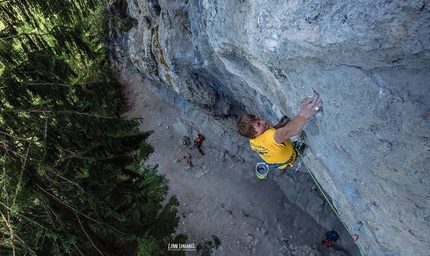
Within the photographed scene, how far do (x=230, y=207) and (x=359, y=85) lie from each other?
743 centimetres

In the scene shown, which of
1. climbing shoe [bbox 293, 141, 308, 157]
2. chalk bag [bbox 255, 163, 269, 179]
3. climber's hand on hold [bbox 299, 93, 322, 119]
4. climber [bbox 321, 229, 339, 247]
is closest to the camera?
climber's hand on hold [bbox 299, 93, 322, 119]

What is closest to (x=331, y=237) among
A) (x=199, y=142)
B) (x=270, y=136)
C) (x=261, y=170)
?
(x=261, y=170)

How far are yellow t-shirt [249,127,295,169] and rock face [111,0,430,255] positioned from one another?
52cm

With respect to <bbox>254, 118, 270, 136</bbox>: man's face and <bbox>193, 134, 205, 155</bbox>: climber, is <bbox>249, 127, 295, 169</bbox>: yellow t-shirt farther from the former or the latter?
<bbox>193, 134, 205, 155</bbox>: climber

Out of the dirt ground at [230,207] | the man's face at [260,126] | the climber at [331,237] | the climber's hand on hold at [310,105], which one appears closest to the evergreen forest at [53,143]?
the man's face at [260,126]

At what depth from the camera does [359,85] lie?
9.78ft

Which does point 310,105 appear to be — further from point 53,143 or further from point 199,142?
point 199,142

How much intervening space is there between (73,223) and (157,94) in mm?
9543

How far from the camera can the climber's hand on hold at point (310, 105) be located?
3.57 metres

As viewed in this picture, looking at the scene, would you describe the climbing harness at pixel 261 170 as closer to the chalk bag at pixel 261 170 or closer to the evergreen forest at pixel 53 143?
the chalk bag at pixel 261 170

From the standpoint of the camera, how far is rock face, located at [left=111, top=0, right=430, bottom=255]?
8.04ft

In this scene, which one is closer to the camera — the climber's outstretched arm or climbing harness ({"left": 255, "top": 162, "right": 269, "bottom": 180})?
the climber's outstretched arm

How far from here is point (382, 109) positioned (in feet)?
9.40

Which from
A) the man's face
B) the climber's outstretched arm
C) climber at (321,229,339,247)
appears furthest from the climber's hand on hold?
climber at (321,229,339,247)
